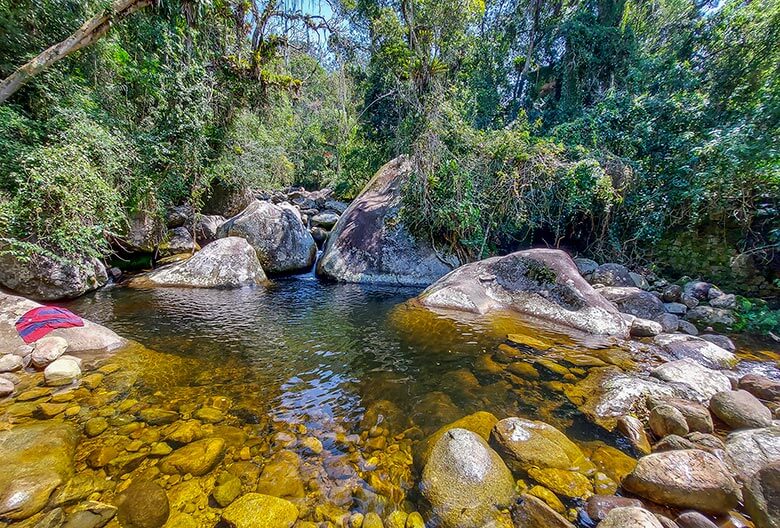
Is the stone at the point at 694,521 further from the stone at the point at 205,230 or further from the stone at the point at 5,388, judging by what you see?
the stone at the point at 205,230

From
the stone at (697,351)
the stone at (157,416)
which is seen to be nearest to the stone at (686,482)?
the stone at (697,351)

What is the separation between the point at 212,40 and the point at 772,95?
47.0 ft

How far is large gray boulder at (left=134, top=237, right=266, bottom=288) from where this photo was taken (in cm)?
856

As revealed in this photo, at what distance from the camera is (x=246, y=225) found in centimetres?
1071

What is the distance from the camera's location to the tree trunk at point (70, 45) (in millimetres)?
5637

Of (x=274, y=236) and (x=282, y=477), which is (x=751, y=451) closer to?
(x=282, y=477)

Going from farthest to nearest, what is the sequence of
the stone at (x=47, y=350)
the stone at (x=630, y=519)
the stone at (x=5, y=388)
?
1. the stone at (x=47, y=350)
2. the stone at (x=5, y=388)
3. the stone at (x=630, y=519)

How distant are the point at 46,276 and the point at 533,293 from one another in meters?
10.4

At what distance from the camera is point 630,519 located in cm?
195

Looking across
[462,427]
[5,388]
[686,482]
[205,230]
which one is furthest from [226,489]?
[205,230]

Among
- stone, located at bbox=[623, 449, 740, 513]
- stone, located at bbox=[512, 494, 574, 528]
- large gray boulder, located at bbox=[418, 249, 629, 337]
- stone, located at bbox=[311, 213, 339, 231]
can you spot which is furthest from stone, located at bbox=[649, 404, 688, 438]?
stone, located at bbox=[311, 213, 339, 231]

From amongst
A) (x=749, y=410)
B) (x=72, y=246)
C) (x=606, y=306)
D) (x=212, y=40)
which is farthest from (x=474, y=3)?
(x=72, y=246)

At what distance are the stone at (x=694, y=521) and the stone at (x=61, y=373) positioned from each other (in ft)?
19.5

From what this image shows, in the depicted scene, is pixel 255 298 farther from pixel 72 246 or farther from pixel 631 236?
pixel 631 236
